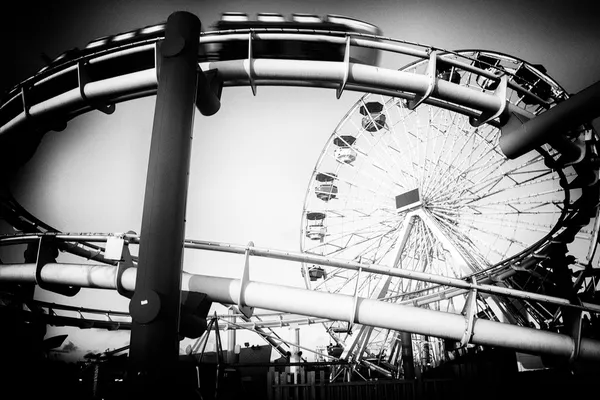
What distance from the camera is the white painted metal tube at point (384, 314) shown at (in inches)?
233

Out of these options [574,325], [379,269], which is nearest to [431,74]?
[379,269]

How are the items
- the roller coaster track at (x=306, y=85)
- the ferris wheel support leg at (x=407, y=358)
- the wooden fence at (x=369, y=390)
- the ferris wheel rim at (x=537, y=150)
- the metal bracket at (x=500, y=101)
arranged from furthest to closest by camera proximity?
the ferris wheel rim at (x=537, y=150), the ferris wheel support leg at (x=407, y=358), the metal bracket at (x=500, y=101), the wooden fence at (x=369, y=390), the roller coaster track at (x=306, y=85)

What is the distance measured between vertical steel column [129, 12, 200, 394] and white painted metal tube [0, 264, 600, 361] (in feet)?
4.97

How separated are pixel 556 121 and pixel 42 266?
8961mm

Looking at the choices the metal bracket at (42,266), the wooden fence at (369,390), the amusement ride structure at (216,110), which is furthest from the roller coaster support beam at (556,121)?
the metal bracket at (42,266)

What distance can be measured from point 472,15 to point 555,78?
6243 millimetres

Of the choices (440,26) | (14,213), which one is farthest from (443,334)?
(14,213)

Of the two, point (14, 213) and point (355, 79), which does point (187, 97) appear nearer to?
point (355, 79)

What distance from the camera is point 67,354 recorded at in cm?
1639

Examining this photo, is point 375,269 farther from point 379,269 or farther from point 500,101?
point 500,101

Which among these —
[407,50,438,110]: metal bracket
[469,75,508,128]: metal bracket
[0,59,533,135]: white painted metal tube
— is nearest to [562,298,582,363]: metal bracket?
[469,75,508,128]: metal bracket

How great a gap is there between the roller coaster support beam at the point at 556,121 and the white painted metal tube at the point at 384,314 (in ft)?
9.66

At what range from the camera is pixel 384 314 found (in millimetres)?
5941

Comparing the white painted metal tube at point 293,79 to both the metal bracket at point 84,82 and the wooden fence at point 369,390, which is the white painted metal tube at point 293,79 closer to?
the metal bracket at point 84,82
